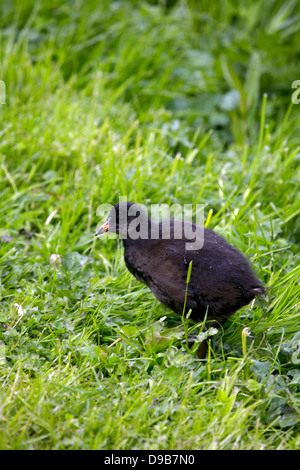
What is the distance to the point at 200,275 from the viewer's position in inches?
123

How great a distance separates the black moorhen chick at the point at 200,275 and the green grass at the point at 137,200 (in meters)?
0.19

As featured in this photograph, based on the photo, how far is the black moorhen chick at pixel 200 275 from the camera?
10.1 ft

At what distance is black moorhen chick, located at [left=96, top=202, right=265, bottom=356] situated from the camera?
10.1 ft

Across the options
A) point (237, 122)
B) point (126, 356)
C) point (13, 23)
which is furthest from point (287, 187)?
point (13, 23)

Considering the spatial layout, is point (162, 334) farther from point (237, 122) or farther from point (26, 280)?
point (237, 122)

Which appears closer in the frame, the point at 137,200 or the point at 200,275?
the point at 200,275

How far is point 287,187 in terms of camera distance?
4461 mm

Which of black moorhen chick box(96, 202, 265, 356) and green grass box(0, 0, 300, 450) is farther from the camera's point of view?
black moorhen chick box(96, 202, 265, 356)

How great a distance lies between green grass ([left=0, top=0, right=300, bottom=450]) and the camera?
276 cm

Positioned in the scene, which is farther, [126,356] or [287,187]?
[287,187]

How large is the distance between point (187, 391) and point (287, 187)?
7.22ft

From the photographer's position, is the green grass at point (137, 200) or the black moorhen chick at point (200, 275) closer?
the green grass at point (137, 200)

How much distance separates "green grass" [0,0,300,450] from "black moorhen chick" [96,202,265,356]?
193 millimetres

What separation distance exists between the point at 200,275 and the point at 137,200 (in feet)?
4.29
